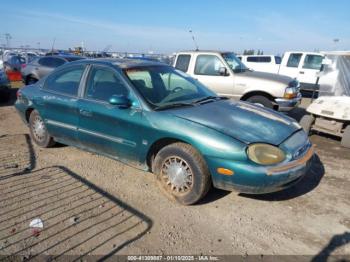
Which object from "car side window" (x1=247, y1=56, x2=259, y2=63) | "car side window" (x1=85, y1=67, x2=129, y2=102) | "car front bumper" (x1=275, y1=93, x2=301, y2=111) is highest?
"car side window" (x1=247, y1=56, x2=259, y2=63)

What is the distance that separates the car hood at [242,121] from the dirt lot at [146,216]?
2.89 ft

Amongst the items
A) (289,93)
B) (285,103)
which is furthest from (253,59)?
(285,103)

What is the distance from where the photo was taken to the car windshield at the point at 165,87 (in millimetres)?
4109

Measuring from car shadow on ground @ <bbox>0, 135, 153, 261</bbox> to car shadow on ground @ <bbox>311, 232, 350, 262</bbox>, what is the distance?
1.68 metres

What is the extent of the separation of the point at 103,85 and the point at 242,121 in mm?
2018

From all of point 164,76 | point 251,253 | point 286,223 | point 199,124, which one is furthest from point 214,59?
point 251,253

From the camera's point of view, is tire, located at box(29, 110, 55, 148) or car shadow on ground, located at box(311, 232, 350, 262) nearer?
car shadow on ground, located at box(311, 232, 350, 262)

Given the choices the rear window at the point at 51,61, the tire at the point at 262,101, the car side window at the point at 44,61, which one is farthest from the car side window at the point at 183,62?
the car side window at the point at 44,61

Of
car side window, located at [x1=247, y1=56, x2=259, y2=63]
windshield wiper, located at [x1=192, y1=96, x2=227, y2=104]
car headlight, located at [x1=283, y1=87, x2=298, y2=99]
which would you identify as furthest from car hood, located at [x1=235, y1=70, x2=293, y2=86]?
car side window, located at [x1=247, y1=56, x2=259, y2=63]

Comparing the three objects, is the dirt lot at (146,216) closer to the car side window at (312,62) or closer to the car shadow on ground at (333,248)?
the car shadow on ground at (333,248)

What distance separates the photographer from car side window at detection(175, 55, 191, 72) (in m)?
8.70

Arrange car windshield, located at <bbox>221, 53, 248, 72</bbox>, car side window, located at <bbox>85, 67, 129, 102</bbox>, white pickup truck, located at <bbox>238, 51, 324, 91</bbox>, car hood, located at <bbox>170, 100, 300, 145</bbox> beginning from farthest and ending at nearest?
white pickup truck, located at <bbox>238, 51, 324, 91</bbox> < car windshield, located at <bbox>221, 53, 248, 72</bbox> < car side window, located at <bbox>85, 67, 129, 102</bbox> < car hood, located at <bbox>170, 100, 300, 145</bbox>

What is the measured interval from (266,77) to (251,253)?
5741mm

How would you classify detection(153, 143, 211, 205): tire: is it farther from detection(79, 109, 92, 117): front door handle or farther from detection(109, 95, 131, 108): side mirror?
detection(79, 109, 92, 117): front door handle
